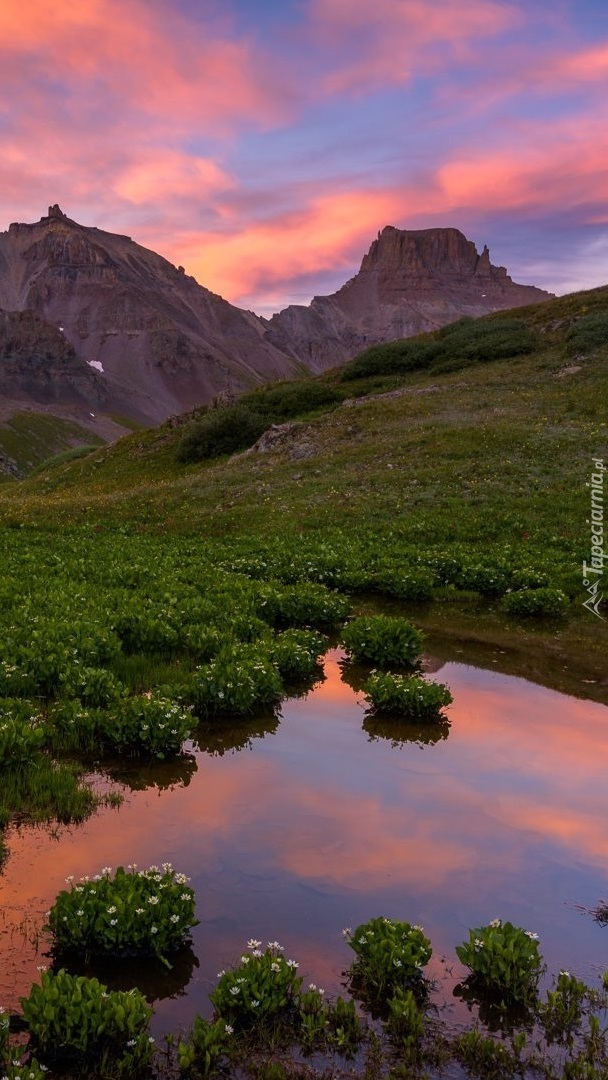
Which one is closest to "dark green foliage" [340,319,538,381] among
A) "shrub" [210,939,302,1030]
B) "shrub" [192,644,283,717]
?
"shrub" [192,644,283,717]

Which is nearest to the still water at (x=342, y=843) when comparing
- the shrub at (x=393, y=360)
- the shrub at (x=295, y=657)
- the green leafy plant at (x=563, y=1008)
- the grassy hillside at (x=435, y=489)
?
the green leafy plant at (x=563, y=1008)

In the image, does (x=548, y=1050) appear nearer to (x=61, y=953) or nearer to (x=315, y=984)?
(x=315, y=984)

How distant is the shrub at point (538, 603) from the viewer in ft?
66.8

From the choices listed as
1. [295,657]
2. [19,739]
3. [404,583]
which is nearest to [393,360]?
[404,583]

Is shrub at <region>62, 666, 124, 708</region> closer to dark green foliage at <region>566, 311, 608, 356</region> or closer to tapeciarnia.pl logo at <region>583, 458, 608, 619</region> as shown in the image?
tapeciarnia.pl logo at <region>583, 458, 608, 619</region>

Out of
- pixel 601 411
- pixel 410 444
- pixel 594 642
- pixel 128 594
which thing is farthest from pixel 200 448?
pixel 594 642

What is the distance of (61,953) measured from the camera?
24.6 feet

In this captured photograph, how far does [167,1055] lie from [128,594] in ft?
47.4

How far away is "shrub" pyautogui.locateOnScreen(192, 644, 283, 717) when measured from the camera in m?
13.5

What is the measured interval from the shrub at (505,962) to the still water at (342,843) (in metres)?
0.30

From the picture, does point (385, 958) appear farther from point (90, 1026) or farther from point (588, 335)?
point (588, 335)

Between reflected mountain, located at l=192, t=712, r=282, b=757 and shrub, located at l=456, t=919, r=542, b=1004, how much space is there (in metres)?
5.84

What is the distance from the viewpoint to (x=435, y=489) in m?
33.3

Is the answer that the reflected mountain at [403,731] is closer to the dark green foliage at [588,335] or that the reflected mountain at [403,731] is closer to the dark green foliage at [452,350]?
the dark green foliage at [588,335]
